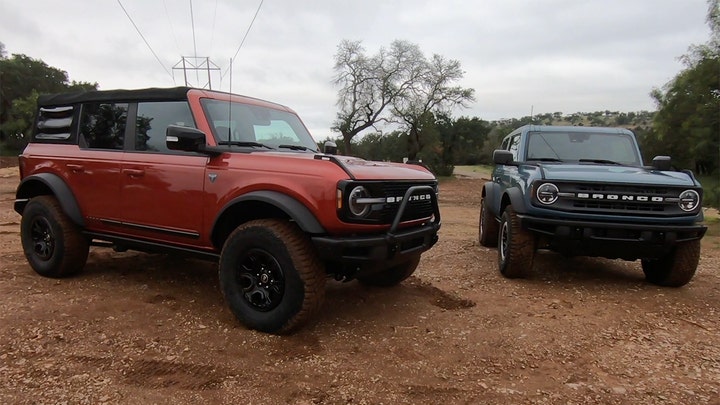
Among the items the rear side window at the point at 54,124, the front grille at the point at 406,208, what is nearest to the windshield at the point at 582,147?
the front grille at the point at 406,208

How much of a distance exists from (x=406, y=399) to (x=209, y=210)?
212 cm

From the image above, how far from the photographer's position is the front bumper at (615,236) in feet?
15.2

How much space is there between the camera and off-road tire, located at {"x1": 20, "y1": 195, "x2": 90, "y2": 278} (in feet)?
15.5

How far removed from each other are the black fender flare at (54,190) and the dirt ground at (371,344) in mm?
721

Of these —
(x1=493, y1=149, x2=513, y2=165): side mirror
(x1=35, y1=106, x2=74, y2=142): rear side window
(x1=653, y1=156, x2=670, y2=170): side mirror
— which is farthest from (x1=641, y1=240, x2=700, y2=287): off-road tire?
(x1=35, y1=106, x2=74, y2=142): rear side window

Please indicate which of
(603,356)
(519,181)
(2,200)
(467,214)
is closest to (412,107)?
(467,214)

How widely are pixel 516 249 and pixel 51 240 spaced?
4779mm

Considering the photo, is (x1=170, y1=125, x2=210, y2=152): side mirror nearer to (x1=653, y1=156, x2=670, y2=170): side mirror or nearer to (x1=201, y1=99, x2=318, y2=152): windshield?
(x1=201, y1=99, x2=318, y2=152): windshield

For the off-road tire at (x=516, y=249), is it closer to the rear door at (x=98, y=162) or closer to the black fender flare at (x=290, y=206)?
the black fender flare at (x=290, y=206)

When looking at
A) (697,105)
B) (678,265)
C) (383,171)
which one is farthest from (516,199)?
(697,105)

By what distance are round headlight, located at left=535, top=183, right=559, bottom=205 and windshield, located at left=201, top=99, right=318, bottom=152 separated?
7.68 ft

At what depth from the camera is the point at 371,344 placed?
11.6 ft

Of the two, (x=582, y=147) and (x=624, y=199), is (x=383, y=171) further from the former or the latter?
(x=582, y=147)

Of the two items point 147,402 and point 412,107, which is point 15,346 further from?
point 412,107
